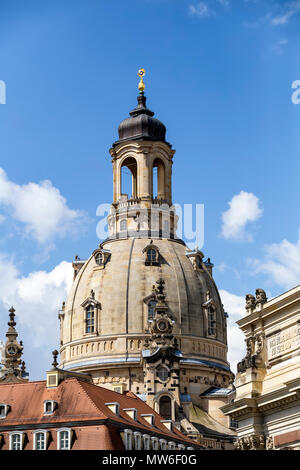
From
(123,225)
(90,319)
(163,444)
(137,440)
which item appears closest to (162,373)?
(90,319)

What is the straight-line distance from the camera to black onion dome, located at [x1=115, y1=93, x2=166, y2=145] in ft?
339

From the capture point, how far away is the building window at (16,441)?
Result: 64000 millimetres

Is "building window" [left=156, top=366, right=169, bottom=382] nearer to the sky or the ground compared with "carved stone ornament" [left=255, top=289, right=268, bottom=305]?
nearer to the sky

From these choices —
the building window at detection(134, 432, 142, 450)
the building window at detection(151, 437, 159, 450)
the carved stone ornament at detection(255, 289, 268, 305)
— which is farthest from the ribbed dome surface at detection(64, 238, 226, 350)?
the carved stone ornament at detection(255, 289, 268, 305)

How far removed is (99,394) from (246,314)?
1441 centimetres

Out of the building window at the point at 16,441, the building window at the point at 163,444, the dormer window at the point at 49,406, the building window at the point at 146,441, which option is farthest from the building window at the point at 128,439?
the building window at the point at 163,444

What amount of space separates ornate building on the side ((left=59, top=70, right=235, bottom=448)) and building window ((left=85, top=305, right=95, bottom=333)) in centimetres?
9

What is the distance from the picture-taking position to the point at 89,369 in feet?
305

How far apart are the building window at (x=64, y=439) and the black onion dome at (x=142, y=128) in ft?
147

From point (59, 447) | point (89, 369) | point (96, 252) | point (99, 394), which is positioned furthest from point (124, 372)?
point (59, 447)

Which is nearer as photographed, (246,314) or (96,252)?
(246,314)

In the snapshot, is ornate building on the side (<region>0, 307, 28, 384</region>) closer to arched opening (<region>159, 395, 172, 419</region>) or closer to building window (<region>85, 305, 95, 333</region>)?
building window (<region>85, 305, 95, 333</region>)

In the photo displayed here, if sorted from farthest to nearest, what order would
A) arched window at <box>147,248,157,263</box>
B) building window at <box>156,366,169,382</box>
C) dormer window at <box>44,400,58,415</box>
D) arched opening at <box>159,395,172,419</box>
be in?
arched window at <box>147,248,157,263</box>, building window at <box>156,366,169,382</box>, arched opening at <box>159,395,172,419</box>, dormer window at <box>44,400,58,415</box>

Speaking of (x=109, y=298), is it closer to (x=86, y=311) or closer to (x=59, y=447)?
(x=86, y=311)
